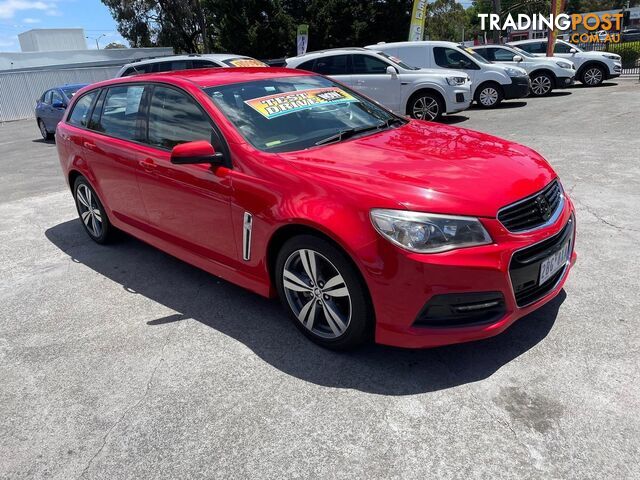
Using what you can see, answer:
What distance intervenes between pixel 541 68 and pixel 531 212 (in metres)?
14.8

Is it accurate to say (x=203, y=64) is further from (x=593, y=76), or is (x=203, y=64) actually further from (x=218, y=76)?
(x=593, y=76)

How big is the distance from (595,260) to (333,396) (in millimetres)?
2609

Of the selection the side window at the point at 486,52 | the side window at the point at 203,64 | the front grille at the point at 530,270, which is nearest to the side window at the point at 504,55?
the side window at the point at 486,52

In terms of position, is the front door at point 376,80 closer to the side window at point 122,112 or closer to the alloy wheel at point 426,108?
the alloy wheel at point 426,108

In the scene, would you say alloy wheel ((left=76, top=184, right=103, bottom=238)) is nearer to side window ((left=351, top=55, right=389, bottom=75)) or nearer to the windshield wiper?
the windshield wiper

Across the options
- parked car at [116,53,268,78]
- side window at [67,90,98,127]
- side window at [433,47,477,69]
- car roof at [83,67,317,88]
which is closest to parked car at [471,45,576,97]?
side window at [433,47,477,69]

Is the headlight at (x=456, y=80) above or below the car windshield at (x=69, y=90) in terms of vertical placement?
below

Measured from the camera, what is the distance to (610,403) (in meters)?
2.62

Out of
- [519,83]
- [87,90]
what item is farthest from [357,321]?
[519,83]

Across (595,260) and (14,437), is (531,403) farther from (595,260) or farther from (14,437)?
(14,437)

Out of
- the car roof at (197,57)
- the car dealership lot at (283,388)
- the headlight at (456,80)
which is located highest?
the car roof at (197,57)

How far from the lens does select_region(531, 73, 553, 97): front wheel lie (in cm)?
1590

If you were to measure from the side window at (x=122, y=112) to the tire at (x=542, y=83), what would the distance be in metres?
14.3

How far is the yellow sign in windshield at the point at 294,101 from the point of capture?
3.74m
